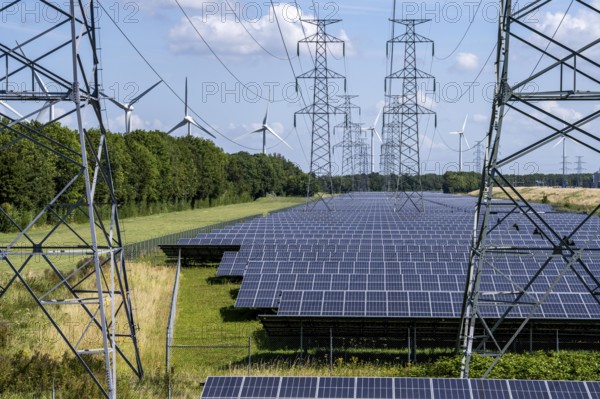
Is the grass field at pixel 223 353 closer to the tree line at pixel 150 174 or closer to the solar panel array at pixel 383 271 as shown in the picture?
the solar panel array at pixel 383 271

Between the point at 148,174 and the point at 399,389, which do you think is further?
the point at 148,174

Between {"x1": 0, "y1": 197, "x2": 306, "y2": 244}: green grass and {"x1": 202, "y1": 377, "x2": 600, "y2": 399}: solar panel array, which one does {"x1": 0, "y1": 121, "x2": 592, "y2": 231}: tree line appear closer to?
{"x1": 0, "y1": 197, "x2": 306, "y2": 244}: green grass

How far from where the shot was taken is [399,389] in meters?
16.8

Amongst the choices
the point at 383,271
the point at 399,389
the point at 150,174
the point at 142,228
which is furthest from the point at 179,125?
the point at 399,389

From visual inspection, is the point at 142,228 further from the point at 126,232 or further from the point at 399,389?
the point at 399,389

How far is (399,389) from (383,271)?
1927 centimetres

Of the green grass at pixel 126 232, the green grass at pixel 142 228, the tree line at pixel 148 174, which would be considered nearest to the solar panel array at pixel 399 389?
the tree line at pixel 148 174

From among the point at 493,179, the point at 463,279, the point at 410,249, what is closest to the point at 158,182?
the point at 410,249

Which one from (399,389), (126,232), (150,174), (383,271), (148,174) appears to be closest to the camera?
(399,389)

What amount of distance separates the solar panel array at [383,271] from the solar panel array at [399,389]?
2.90m

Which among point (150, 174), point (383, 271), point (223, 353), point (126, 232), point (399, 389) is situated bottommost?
point (223, 353)

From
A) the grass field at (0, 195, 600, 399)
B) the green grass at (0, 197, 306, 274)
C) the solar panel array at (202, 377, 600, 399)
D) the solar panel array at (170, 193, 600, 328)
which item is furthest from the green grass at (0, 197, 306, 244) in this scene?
the solar panel array at (202, 377, 600, 399)

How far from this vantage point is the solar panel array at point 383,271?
1075 inches

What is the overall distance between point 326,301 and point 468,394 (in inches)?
466
